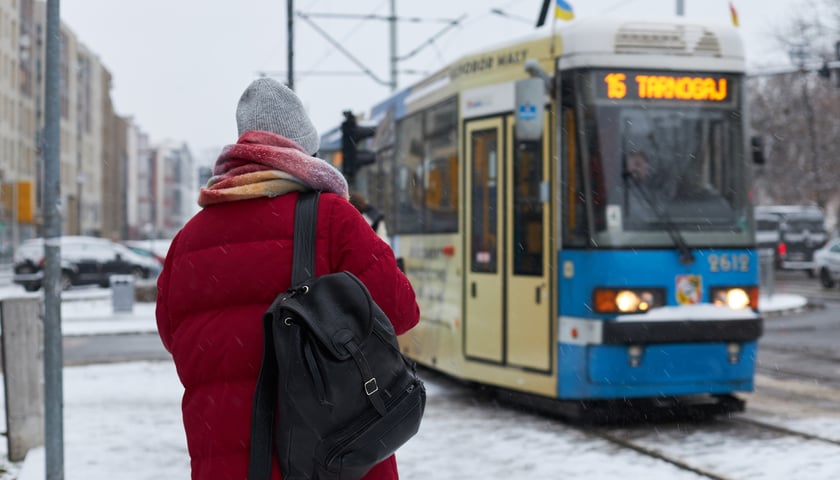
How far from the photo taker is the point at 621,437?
322 inches

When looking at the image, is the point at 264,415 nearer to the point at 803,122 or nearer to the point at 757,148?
the point at 757,148

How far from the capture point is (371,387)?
2.60 m

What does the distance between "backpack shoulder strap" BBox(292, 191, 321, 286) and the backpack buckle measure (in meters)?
0.29

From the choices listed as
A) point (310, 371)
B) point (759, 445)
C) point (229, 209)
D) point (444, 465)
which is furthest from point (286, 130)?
point (759, 445)

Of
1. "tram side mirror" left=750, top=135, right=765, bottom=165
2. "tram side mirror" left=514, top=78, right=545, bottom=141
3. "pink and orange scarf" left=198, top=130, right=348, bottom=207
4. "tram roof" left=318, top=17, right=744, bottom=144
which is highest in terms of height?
"tram roof" left=318, top=17, right=744, bottom=144

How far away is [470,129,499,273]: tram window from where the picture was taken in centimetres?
946

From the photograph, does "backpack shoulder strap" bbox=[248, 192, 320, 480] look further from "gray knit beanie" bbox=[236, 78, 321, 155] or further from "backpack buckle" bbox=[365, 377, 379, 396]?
"gray knit beanie" bbox=[236, 78, 321, 155]

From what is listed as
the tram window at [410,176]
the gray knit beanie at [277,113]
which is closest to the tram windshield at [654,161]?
the tram window at [410,176]

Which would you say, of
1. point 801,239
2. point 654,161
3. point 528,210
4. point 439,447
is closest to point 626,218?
point 654,161

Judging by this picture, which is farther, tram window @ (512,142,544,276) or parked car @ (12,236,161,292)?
parked car @ (12,236,161,292)

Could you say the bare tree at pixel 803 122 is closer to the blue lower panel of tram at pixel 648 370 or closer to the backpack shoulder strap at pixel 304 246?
the blue lower panel of tram at pixel 648 370

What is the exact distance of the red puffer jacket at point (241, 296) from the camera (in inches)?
107

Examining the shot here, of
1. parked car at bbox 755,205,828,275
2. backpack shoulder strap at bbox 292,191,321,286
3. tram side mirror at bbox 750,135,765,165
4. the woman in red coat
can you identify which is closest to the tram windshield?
tram side mirror at bbox 750,135,765,165

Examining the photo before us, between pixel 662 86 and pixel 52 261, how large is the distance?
15.1ft
